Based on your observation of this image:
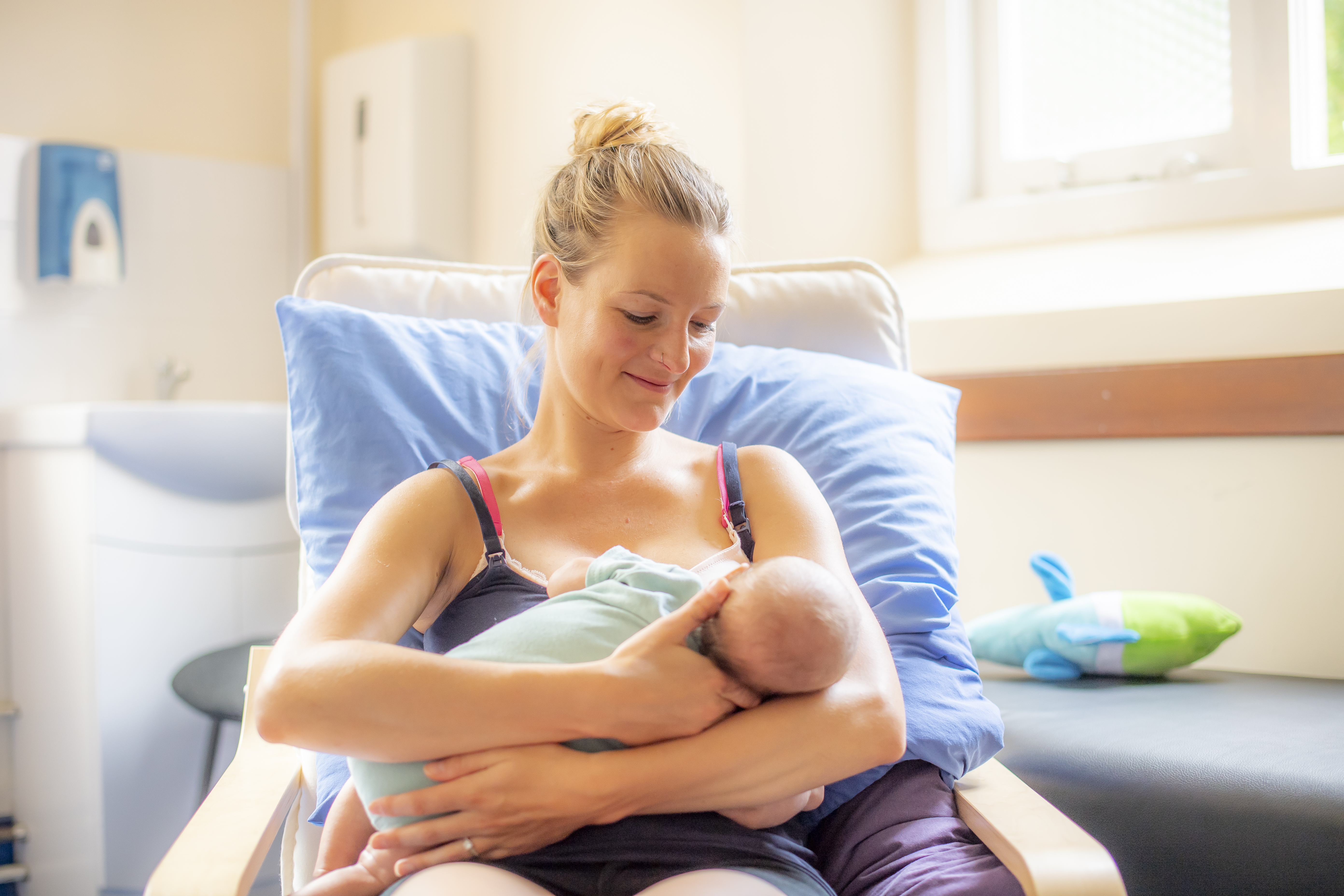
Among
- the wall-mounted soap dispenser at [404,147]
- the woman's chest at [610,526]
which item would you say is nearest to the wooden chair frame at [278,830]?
the woman's chest at [610,526]

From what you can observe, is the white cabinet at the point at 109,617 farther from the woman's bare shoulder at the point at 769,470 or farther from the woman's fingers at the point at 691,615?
the woman's fingers at the point at 691,615

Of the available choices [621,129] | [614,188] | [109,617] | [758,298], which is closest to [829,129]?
[758,298]

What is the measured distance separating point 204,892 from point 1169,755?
1.05 meters

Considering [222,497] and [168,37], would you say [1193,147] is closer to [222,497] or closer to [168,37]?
[222,497]

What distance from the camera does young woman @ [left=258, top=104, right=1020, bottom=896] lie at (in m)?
0.88

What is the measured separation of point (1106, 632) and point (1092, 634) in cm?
2

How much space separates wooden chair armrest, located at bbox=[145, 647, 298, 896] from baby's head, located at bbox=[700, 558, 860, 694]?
438mm

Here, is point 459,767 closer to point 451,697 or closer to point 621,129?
point 451,697

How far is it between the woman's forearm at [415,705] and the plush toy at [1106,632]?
38.8 inches

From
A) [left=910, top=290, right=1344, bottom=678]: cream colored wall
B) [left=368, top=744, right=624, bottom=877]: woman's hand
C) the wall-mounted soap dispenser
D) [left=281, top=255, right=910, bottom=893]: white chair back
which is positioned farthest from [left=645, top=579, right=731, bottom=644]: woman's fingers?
the wall-mounted soap dispenser

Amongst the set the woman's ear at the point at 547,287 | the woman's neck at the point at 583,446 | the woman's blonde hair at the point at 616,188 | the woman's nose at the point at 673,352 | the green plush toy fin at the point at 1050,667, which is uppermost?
the woman's blonde hair at the point at 616,188

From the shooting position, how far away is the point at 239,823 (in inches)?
36.7

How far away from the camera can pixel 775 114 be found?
218 cm

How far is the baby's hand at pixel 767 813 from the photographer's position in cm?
94
